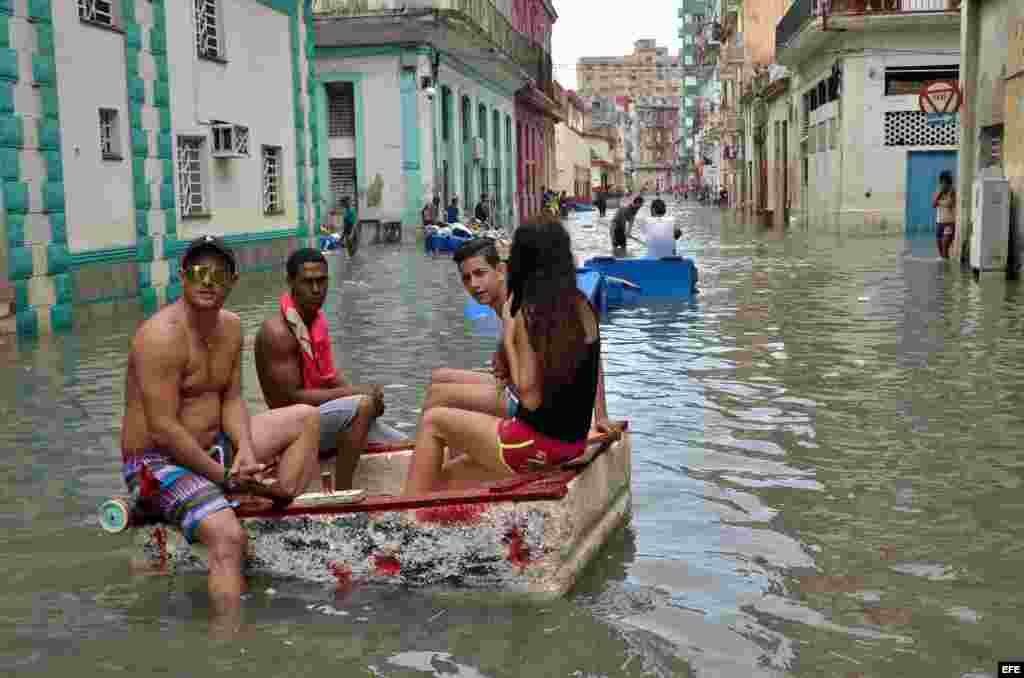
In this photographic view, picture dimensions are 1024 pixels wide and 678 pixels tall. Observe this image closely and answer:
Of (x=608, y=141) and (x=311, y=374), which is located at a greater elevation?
(x=608, y=141)

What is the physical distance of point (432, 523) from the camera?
14.9 ft

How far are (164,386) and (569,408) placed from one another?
1.56m

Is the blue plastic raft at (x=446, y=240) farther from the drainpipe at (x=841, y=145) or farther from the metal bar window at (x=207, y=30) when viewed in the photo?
the drainpipe at (x=841, y=145)

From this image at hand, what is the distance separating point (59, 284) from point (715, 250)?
641 inches

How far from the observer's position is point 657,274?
15.7 m

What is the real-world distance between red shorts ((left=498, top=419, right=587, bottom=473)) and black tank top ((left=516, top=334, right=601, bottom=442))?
0.08ft

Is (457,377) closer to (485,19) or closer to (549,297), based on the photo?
(549,297)

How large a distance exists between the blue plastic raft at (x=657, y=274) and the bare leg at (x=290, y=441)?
10.6 metres

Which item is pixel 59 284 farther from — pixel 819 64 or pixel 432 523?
pixel 819 64

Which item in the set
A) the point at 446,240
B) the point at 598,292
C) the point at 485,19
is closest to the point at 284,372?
the point at 598,292

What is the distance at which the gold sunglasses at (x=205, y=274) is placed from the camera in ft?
15.4

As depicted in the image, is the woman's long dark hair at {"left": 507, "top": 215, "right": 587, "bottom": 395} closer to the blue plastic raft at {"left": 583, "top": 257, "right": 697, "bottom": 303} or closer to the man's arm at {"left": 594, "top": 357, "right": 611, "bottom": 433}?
the man's arm at {"left": 594, "top": 357, "right": 611, "bottom": 433}

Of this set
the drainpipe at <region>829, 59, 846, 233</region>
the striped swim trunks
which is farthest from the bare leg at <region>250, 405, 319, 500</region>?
the drainpipe at <region>829, 59, 846, 233</region>

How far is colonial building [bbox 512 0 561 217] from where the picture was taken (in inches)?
1948
